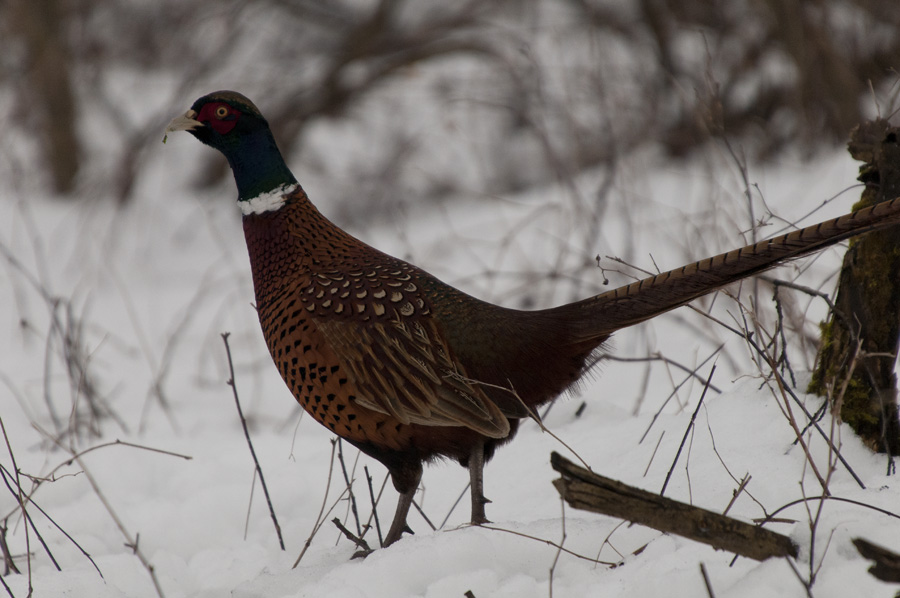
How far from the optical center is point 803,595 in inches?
60.5

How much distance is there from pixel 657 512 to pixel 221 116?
6.56 feet

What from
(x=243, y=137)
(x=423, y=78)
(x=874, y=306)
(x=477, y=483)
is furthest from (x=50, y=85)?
(x=874, y=306)

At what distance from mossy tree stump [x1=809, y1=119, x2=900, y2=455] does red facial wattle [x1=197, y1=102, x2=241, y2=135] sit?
1.89 meters

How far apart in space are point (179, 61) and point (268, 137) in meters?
8.65

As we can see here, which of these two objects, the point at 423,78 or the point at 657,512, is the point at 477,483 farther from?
the point at 423,78

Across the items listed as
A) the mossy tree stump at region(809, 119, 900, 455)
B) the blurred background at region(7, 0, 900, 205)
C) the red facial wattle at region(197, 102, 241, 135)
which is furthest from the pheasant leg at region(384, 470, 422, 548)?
the blurred background at region(7, 0, 900, 205)

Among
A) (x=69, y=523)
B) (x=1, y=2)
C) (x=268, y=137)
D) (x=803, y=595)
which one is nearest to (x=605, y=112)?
(x=268, y=137)

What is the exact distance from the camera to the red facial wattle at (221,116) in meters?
2.85

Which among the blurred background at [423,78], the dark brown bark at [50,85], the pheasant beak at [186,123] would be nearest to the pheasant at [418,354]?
the pheasant beak at [186,123]

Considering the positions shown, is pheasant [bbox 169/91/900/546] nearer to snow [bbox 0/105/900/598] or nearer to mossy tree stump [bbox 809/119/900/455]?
snow [bbox 0/105/900/598]

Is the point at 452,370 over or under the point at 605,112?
under

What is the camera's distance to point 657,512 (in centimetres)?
153

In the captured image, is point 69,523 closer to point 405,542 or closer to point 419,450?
point 419,450

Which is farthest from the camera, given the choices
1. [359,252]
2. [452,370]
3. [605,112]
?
[605,112]
